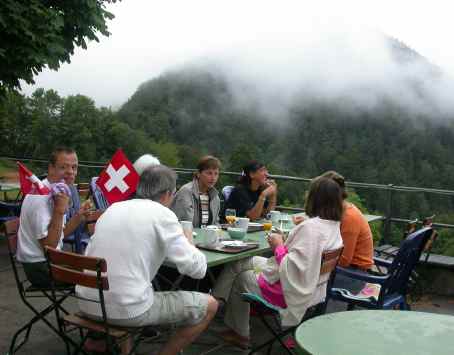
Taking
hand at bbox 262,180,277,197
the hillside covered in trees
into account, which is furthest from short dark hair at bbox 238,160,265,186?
the hillside covered in trees

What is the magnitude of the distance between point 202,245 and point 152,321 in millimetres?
904

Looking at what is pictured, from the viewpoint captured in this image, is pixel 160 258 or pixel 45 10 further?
pixel 45 10

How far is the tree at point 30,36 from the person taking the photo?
6613mm

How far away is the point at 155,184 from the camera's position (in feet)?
9.11

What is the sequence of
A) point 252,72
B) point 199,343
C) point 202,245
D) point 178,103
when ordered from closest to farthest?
1. point 202,245
2. point 199,343
3. point 178,103
4. point 252,72

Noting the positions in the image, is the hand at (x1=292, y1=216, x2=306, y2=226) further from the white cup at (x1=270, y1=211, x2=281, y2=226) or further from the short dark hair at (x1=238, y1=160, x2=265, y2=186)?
the short dark hair at (x1=238, y1=160, x2=265, y2=186)

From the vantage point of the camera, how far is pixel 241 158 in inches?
723

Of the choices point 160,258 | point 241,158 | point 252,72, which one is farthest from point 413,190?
point 252,72

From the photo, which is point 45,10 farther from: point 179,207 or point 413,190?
point 413,190

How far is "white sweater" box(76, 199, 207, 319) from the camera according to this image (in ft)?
8.41

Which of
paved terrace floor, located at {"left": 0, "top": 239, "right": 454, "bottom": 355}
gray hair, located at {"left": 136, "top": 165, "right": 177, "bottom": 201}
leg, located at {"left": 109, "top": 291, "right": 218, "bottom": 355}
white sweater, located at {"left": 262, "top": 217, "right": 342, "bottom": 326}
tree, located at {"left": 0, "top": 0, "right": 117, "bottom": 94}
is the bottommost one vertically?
paved terrace floor, located at {"left": 0, "top": 239, "right": 454, "bottom": 355}

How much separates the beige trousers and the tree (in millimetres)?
4320

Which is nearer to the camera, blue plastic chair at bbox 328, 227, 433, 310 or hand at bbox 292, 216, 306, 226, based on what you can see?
blue plastic chair at bbox 328, 227, 433, 310

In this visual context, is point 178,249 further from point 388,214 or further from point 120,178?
point 388,214
